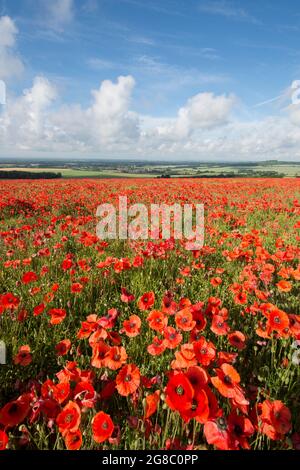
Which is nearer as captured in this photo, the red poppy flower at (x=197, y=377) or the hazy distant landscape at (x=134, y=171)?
the red poppy flower at (x=197, y=377)

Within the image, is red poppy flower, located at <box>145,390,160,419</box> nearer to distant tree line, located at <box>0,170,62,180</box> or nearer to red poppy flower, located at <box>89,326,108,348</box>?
red poppy flower, located at <box>89,326,108,348</box>

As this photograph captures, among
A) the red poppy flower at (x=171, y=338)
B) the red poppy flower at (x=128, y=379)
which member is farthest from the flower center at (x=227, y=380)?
the red poppy flower at (x=128, y=379)

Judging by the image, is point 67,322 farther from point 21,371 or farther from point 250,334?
point 250,334

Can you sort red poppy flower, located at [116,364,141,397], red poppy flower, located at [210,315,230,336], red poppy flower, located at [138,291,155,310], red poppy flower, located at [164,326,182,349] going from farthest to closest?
red poppy flower, located at [138,291,155,310], red poppy flower, located at [210,315,230,336], red poppy flower, located at [164,326,182,349], red poppy flower, located at [116,364,141,397]

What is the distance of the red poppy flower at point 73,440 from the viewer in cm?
139

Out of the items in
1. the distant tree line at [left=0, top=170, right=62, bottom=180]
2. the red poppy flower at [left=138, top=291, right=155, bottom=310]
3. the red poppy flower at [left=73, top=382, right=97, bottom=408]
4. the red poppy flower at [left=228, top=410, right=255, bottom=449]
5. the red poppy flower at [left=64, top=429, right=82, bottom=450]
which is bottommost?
the red poppy flower at [left=64, top=429, right=82, bottom=450]

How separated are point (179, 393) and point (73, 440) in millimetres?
656

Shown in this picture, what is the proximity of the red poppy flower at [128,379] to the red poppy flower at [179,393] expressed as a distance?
0.39 meters

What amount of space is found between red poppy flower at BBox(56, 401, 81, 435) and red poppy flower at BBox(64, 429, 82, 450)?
0.13ft

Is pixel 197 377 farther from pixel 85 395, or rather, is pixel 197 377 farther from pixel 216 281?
pixel 216 281

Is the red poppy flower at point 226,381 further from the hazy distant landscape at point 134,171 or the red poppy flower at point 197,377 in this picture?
the hazy distant landscape at point 134,171

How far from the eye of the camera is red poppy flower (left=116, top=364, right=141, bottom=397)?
160cm

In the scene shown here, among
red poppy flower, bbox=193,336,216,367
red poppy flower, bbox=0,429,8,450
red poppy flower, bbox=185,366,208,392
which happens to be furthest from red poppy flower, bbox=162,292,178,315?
red poppy flower, bbox=0,429,8,450
